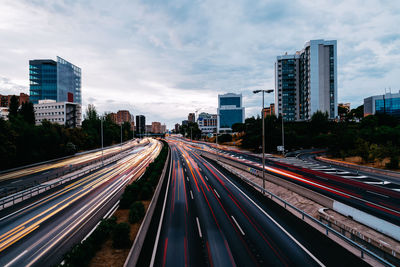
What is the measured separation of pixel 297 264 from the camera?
10102mm

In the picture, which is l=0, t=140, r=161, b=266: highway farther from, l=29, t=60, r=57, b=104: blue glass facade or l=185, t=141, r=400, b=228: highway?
l=29, t=60, r=57, b=104: blue glass facade

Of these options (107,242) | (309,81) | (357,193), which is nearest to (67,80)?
(107,242)

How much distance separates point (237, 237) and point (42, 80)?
156 meters

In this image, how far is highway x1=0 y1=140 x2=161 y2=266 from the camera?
1145 cm

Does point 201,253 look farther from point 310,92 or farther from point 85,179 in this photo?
point 310,92

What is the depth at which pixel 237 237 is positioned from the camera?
12734 millimetres

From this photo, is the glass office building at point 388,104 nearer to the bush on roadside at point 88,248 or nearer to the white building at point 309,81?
the white building at point 309,81

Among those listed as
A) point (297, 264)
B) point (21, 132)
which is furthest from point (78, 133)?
point (297, 264)

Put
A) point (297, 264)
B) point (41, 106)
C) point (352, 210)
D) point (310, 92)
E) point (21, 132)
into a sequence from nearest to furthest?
point (297, 264) < point (352, 210) < point (21, 132) < point (41, 106) < point (310, 92)

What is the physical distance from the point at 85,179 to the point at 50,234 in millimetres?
18282

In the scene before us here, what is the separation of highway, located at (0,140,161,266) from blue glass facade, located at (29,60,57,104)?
128m

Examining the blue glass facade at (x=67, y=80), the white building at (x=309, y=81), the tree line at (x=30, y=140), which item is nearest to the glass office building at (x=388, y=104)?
the white building at (x=309, y=81)

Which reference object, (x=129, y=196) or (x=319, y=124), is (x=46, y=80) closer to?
(x=129, y=196)

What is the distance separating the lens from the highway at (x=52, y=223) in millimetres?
11453
